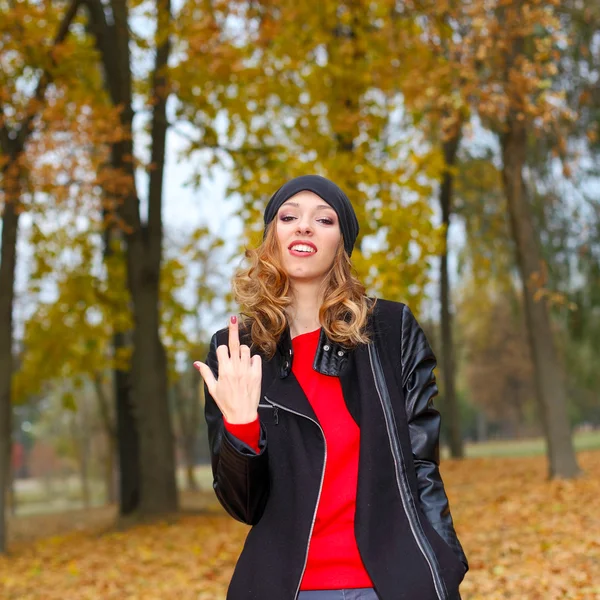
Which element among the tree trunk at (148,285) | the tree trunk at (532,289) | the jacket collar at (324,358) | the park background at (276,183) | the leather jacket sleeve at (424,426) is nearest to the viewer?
the leather jacket sleeve at (424,426)

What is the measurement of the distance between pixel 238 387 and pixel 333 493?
37 cm

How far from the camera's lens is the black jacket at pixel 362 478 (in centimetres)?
211

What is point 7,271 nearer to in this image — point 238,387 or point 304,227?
point 304,227

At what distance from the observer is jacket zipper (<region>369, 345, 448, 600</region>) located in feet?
6.89

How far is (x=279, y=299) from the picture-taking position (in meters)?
2.50

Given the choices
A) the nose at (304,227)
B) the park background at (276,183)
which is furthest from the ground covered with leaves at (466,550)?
the nose at (304,227)

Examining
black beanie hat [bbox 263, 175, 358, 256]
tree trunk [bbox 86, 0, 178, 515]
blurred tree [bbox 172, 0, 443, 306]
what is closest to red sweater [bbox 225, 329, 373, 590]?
black beanie hat [bbox 263, 175, 358, 256]

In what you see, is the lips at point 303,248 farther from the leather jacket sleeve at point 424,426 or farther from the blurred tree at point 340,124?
the blurred tree at point 340,124

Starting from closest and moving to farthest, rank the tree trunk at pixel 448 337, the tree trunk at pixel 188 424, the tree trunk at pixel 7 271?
the tree trunk at pixel 7 271, the tree trunk at pixel 448 337, the tree trunk at pixel 188 424

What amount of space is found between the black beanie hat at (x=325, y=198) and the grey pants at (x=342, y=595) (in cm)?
103

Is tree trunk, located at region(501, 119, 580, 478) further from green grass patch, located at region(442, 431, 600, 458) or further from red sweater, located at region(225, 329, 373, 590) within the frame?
red sweater, located at region(225, 329, 373, 590)

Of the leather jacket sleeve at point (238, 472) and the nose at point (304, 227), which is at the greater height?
the nose at point (304, 227)

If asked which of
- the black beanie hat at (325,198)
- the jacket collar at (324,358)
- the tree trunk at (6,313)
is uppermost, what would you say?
the tree trunk at (6,313)

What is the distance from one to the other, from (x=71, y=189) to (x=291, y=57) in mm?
3403
